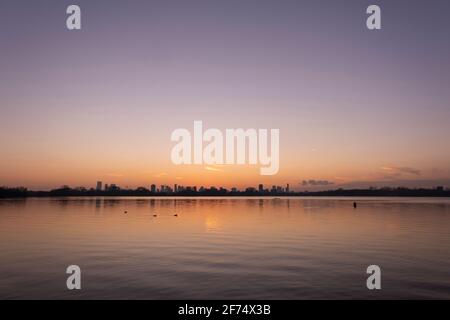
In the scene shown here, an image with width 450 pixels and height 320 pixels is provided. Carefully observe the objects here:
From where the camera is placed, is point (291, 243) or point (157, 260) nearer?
point (157, 260)

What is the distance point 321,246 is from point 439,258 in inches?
493

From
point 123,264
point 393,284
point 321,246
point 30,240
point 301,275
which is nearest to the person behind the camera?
point 393,284

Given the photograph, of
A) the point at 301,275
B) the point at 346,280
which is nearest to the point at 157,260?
the point at 301,275

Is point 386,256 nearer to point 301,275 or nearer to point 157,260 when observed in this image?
point 301,275

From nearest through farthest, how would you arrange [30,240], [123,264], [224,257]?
[123,264], [224,257], [30,240]

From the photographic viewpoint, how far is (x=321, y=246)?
45.2m
